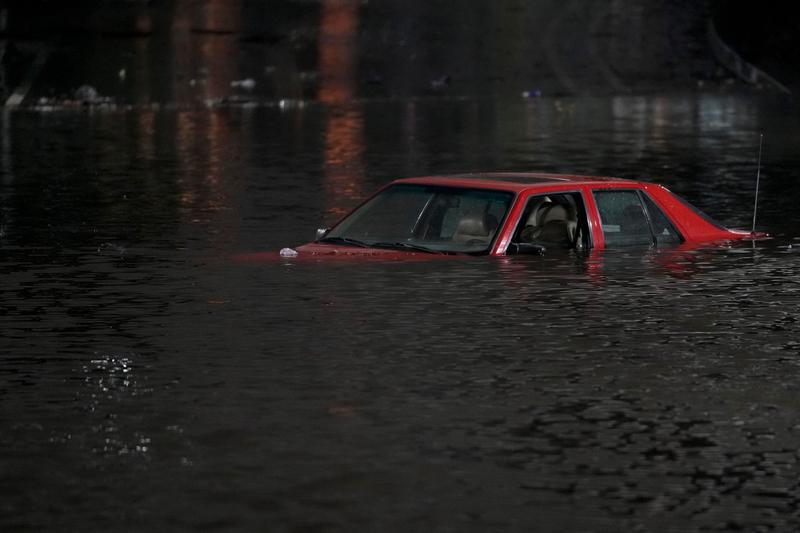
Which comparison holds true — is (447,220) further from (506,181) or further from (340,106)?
Result: (340,106)

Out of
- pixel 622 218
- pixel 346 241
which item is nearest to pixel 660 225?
pixel 622 218

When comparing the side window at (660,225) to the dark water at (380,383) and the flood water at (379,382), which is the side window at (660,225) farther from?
the dark water at (380,383)

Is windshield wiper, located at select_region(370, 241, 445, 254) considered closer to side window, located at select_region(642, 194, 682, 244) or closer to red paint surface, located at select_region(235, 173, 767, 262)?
red paint surface, located at select_region(235, 173, 767, 262)

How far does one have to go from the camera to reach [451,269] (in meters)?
17.8

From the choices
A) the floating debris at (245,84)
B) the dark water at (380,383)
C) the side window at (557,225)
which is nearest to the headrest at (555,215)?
the side window at (557,225)

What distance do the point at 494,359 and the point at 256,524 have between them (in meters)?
4.62

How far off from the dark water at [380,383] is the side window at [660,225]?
0.28 meters

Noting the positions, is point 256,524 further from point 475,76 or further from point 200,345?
point 475,76

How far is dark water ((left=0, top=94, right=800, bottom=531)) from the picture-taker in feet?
29.5

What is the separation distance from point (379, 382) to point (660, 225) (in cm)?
687

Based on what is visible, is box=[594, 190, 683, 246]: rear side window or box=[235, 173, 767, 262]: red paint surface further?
box=[594, 190, 683, 246]: rear side window

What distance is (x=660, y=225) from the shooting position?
18.5 meters

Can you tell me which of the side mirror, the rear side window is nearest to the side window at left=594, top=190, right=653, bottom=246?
the rear side window

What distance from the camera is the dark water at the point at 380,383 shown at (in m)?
9.00
